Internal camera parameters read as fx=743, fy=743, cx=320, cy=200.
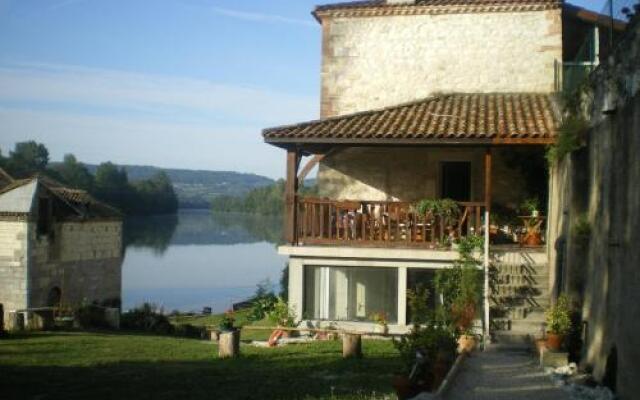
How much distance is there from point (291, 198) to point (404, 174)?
383 centimetres

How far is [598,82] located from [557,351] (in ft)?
12.3

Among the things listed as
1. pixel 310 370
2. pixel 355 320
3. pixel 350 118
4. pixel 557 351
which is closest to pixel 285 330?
pixel 355 320

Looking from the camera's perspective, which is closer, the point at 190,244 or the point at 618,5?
the point at 618,5

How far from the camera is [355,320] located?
15688 mm

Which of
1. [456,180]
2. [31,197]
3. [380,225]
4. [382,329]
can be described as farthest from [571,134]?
[31,197]

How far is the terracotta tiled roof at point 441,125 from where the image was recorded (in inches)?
572

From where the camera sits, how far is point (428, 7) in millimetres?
19250

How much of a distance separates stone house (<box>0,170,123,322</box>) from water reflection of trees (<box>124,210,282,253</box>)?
140 feet

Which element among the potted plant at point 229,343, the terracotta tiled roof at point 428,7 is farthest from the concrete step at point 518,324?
the terracotta tiled roof at point 428,7

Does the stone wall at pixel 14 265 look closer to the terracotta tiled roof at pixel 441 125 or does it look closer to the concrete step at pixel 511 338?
the terracotta tiled roof at pixel 441 125

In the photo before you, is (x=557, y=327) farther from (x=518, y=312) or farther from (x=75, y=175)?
(x=75, y=175)

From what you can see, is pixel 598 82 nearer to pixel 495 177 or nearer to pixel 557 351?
pixel 557 351

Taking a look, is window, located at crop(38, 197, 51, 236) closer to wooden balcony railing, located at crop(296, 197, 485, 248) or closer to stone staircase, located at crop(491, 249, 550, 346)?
wooden balcony railing, located at crop(296, 197, 485, 248)

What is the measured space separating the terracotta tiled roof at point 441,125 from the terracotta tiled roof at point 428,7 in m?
2.55
